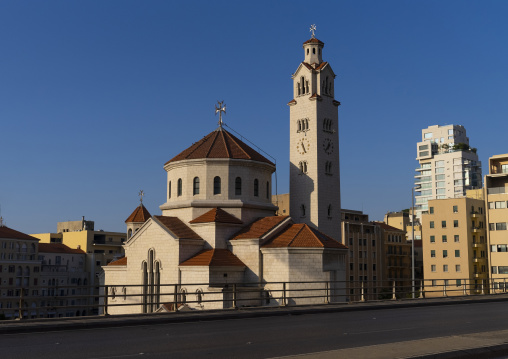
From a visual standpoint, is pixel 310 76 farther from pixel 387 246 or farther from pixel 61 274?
pixel 61 274

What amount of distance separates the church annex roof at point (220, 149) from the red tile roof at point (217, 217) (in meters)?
4.87

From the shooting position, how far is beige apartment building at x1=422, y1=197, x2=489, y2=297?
73625 mm

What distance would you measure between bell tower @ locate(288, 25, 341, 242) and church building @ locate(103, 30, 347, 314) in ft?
0.31

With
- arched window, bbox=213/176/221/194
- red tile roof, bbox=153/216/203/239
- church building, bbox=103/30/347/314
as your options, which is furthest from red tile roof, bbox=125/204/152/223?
arched window, bbox=213/176/221/194

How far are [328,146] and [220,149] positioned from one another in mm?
10382

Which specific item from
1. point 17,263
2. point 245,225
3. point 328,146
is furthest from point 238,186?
point 17,263

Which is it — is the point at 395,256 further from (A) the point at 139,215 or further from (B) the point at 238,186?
(B) the point at 238,186

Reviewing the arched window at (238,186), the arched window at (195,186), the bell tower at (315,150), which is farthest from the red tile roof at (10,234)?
the bell tower at (315,150)

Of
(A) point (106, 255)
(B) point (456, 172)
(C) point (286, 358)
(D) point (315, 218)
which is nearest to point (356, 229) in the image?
(D) point (315, 218)

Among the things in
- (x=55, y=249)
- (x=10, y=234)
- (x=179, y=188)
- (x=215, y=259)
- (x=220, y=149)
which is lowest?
(x=215, y=259)

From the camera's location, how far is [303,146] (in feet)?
174

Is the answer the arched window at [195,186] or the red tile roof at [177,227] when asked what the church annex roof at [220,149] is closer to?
the arched window at [195,186]

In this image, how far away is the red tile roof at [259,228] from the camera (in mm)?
44375

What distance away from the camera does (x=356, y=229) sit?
8919cm
